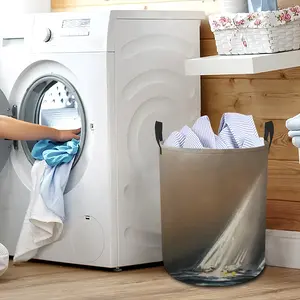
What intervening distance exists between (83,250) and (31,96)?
63cm

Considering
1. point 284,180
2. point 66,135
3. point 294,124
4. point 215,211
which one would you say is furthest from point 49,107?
point 294,124

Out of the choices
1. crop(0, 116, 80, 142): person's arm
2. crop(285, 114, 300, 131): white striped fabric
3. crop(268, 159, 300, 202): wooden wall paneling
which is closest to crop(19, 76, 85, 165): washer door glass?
crop(0, 116, 80, 142): person's arm

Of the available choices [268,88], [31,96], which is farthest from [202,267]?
[31,96]

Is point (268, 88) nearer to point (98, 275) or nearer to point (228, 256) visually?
point (228, 256)

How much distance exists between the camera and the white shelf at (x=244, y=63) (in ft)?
9.09

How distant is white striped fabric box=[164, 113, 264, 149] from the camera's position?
9.49 ft

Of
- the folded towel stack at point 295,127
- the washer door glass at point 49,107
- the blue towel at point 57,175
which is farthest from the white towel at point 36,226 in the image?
the folded towel stack at point 295,127

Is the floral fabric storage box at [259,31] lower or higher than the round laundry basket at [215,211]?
higher

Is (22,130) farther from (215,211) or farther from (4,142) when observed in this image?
(215,211)

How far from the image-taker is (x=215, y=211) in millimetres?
2826

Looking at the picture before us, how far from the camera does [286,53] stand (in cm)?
287

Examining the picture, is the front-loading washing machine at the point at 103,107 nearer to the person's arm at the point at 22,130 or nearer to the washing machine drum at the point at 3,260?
the person's arm at the point at 22,130

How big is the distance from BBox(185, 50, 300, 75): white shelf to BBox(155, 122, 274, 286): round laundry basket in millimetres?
278

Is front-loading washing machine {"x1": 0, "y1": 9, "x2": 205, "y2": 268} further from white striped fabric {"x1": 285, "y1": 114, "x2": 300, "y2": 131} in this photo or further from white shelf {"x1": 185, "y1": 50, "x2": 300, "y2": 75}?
white striped fabric {"x1": 285, "y1": 114, "x2": 300, "y2": 131}
